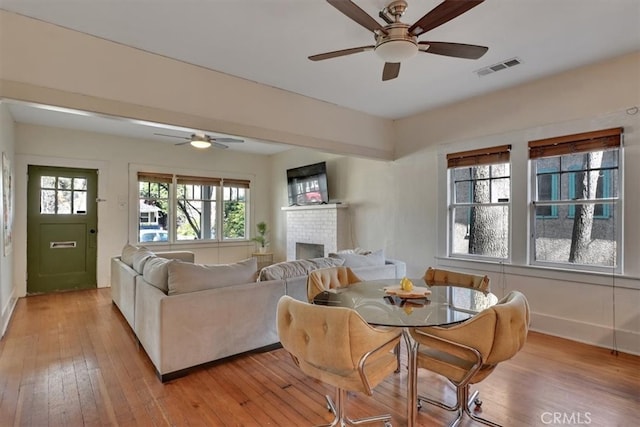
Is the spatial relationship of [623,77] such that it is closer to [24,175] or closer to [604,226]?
[604,226]

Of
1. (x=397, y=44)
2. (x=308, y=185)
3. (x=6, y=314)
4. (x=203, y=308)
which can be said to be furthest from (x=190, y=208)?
(x=397, y=44)

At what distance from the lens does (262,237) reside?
25.4 ft

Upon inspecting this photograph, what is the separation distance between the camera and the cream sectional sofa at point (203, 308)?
2.58 m

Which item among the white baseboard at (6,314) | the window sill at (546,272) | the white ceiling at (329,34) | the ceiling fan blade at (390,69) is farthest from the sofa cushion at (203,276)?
the window sill at (546,272)

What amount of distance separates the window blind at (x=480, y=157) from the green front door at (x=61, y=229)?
602cm

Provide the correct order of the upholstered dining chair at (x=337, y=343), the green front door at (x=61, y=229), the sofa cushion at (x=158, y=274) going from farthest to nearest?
the green front door at (x=61, y=229) < the sofa cushion at (x=158, y=274) < the upholstered dining chair at (x=337, y=343)

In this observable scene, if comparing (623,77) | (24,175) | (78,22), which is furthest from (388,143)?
(24,175)

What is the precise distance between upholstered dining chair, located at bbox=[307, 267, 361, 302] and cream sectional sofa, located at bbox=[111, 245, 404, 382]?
0.54 metres

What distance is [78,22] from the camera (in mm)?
2664

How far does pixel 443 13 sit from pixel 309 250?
5.40m

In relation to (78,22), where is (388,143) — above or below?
below

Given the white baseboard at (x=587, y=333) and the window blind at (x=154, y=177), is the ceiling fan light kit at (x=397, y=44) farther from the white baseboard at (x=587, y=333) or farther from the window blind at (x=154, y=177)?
the window blind at (x=154, y=177)

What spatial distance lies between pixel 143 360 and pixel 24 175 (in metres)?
4.33

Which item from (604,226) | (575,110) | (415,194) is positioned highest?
(575,110)
